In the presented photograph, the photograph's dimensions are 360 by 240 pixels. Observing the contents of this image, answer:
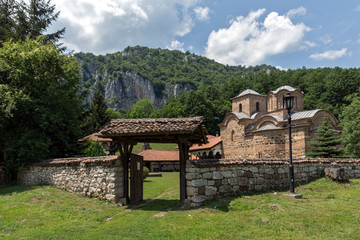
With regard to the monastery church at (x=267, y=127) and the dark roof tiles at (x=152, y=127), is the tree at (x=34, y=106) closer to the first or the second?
the dark roof tiles at (x=152, y=127)

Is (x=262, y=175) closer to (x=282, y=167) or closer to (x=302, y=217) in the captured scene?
(x=282, y=167)

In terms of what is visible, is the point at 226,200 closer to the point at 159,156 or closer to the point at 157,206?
the point at 157,206

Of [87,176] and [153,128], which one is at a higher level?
[153,128]

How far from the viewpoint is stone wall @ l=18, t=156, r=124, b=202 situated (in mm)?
9195

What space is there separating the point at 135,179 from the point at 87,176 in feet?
6.74

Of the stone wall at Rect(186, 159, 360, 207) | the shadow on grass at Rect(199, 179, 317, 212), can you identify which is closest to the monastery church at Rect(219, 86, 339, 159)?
the stone wall at Rect(186, 159, 360, 207)

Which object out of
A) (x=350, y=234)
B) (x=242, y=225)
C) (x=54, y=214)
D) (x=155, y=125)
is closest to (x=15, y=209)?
(x=54, y=214)

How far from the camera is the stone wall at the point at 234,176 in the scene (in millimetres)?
8203

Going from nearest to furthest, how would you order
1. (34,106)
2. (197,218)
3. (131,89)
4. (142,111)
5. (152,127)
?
1. (197,218)
2. (152,127)
3. (34,106)
4. (142,111)
5. (131,89)

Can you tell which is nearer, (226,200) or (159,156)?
(226,200)

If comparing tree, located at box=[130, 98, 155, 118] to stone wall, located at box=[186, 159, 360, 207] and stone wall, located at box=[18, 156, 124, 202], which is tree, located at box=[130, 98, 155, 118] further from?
stone wall, located at box=[186, 159, 360, 207]

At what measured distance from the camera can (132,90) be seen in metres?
110

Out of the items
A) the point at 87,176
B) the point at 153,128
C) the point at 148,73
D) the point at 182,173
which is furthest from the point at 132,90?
the point at 182,173

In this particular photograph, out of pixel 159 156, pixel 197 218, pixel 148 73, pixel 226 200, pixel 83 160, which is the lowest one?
pixel 159 156
